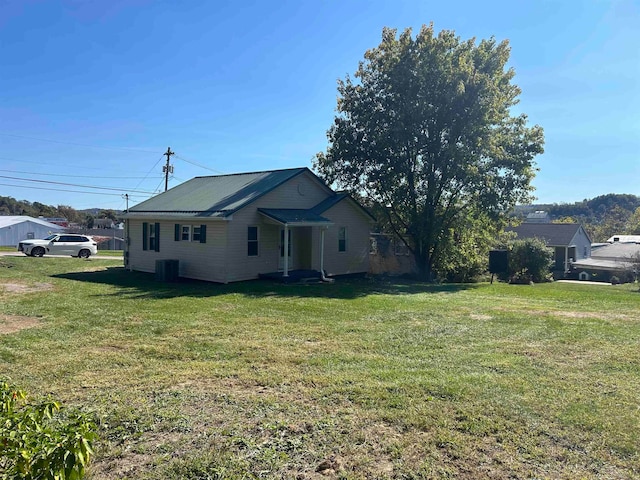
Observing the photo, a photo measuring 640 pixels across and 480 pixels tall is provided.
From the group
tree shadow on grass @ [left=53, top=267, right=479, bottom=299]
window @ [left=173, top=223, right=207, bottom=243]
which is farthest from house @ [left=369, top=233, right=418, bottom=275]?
window @ [left=173, top=223, right=207, bottom=243]

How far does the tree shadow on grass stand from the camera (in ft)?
46.6

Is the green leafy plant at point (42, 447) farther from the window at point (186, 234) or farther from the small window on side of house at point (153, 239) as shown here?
the small window on side of house at point (153, 239)

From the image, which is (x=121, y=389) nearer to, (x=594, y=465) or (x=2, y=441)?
(x=2, y=441)

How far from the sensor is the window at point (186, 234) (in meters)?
18.1

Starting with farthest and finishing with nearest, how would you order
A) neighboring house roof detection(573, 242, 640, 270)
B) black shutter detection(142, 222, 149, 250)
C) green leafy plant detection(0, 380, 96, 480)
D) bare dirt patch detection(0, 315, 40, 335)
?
1. neighboring house roof detection(573, 242, 640, 270)
2. black shutter detection(142, 222, 149, 250)
3. bare dirt patch detection(0, 315, 40, 335)
4. green leafy plant detection(0, 380, 96, 480)

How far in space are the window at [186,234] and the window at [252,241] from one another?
2400 mm

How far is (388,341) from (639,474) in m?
4.52

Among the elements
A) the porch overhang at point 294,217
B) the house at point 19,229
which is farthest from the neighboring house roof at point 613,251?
the house at point 19,229

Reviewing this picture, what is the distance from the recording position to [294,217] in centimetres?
1786

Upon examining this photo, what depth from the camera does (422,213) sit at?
22812 millimetres

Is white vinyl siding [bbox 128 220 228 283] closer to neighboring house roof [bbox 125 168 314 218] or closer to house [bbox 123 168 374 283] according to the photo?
house [bbox 123 168 374 283]

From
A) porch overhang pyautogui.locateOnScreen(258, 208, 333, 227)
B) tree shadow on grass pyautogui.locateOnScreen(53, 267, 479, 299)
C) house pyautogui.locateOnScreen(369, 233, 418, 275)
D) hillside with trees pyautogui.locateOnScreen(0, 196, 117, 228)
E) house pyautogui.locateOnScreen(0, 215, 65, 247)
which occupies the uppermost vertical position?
hillside with trees pyautogui.locateOnScreen(0, 196, 117, 228)

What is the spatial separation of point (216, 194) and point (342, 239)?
225 inches

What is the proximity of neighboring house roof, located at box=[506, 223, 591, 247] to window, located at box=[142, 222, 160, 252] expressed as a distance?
102 feet
